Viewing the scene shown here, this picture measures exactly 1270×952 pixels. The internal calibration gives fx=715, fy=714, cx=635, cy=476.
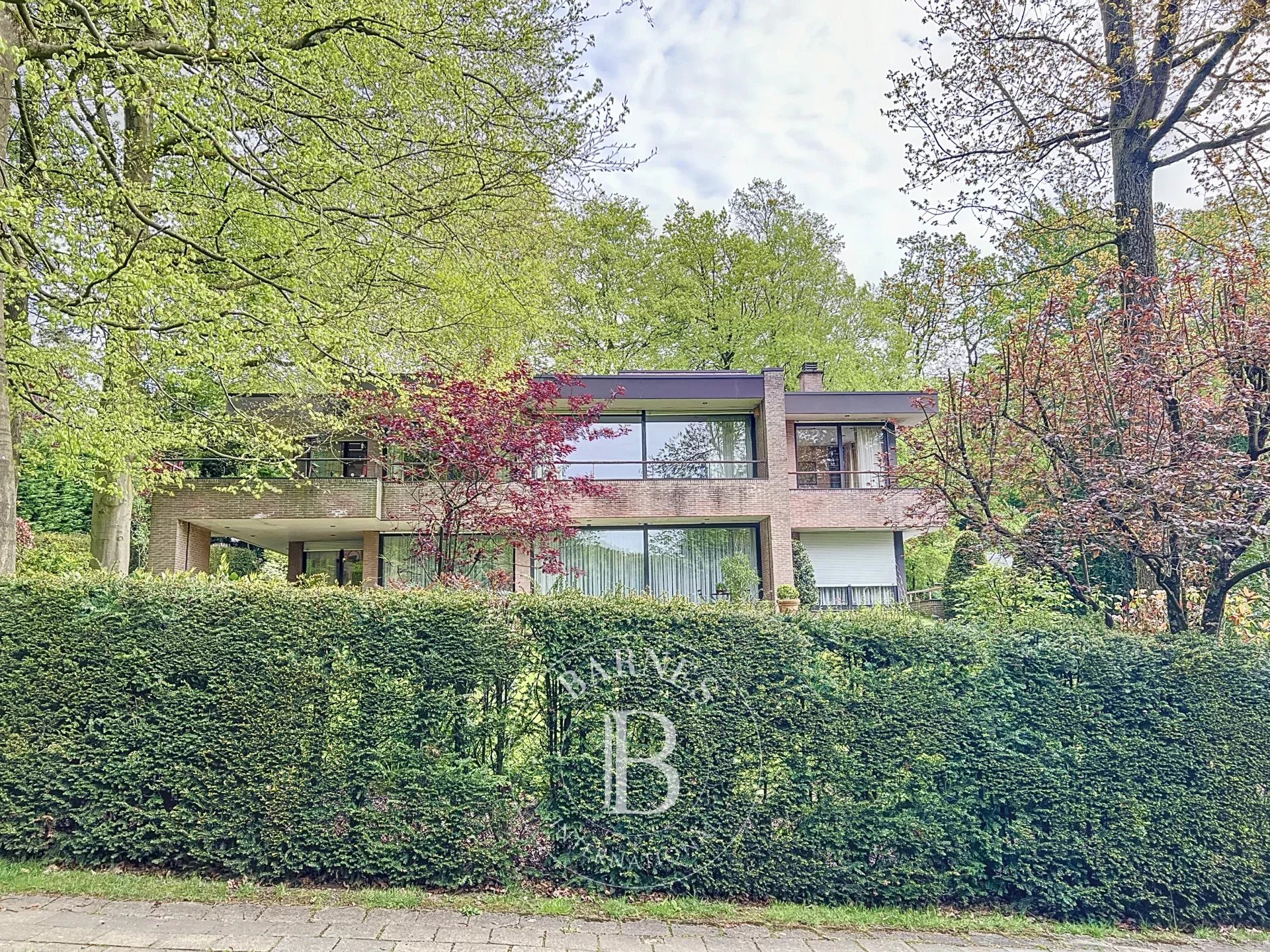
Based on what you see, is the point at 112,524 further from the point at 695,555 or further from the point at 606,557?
the point at 695,555

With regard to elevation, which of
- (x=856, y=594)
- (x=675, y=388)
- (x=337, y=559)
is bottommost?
(x=856, y=594)

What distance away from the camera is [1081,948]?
3652mm

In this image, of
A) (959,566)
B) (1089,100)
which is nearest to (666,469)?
(959,566)

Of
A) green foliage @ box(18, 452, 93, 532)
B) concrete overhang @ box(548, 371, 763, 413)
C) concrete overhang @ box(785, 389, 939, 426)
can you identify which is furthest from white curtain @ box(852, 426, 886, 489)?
green foliage @ box(18, 452, 93, 532)

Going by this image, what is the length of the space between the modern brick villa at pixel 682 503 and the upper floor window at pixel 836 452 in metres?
0.03

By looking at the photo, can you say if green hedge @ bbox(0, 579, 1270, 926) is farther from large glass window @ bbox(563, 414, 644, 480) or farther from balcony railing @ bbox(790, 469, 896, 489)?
balcony railing @ bbox(790, 469, 896, 489)

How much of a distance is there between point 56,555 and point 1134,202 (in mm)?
14850

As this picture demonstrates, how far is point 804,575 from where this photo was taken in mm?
16328

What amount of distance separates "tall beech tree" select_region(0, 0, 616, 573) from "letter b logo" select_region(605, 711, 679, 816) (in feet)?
16.3

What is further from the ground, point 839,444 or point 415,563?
point 839,444

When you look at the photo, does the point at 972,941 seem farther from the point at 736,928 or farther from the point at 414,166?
the point at 414,166

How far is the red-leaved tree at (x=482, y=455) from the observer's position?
10.6 meters

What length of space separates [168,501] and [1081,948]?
1624cm

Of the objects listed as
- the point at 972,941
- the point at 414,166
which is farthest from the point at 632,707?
the point at 414,166
